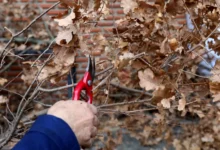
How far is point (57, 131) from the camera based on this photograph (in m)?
1.30

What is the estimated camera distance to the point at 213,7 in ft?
6.45

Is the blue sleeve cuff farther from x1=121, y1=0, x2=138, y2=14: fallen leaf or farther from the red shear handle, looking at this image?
x1=121, y1=0, x2=138, y2=14: fallen leaf

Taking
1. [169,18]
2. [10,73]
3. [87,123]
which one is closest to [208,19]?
[169,18]

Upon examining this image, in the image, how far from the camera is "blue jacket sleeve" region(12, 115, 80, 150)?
49.6 inches

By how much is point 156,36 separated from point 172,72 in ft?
0.76

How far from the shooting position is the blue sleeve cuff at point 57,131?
128 centimetres

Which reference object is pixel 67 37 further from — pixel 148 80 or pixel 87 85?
pixel 148 80

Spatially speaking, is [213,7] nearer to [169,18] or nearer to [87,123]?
[169,18]

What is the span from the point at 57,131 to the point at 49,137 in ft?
0.13

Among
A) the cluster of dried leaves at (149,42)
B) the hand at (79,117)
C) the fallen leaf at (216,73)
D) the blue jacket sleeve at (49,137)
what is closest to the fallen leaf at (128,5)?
the cluster of dried leaves at (149,42)

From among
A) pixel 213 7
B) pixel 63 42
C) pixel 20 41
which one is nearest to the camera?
pixel 63 42

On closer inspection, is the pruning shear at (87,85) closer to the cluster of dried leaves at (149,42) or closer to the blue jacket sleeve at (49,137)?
the cluster of dried leaves at (149,42)

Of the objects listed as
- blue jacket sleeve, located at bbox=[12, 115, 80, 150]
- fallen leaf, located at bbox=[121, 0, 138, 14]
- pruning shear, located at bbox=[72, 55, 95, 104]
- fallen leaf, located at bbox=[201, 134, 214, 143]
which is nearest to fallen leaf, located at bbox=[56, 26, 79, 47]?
pruning shear, located at bbox=[72, 55, 95, 104]

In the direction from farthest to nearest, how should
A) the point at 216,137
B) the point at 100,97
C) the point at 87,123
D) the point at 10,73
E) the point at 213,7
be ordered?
the point at 10,73 < the point at 216,137 < the point at 100,97 < the point at 213,7 < the point at 87,123
